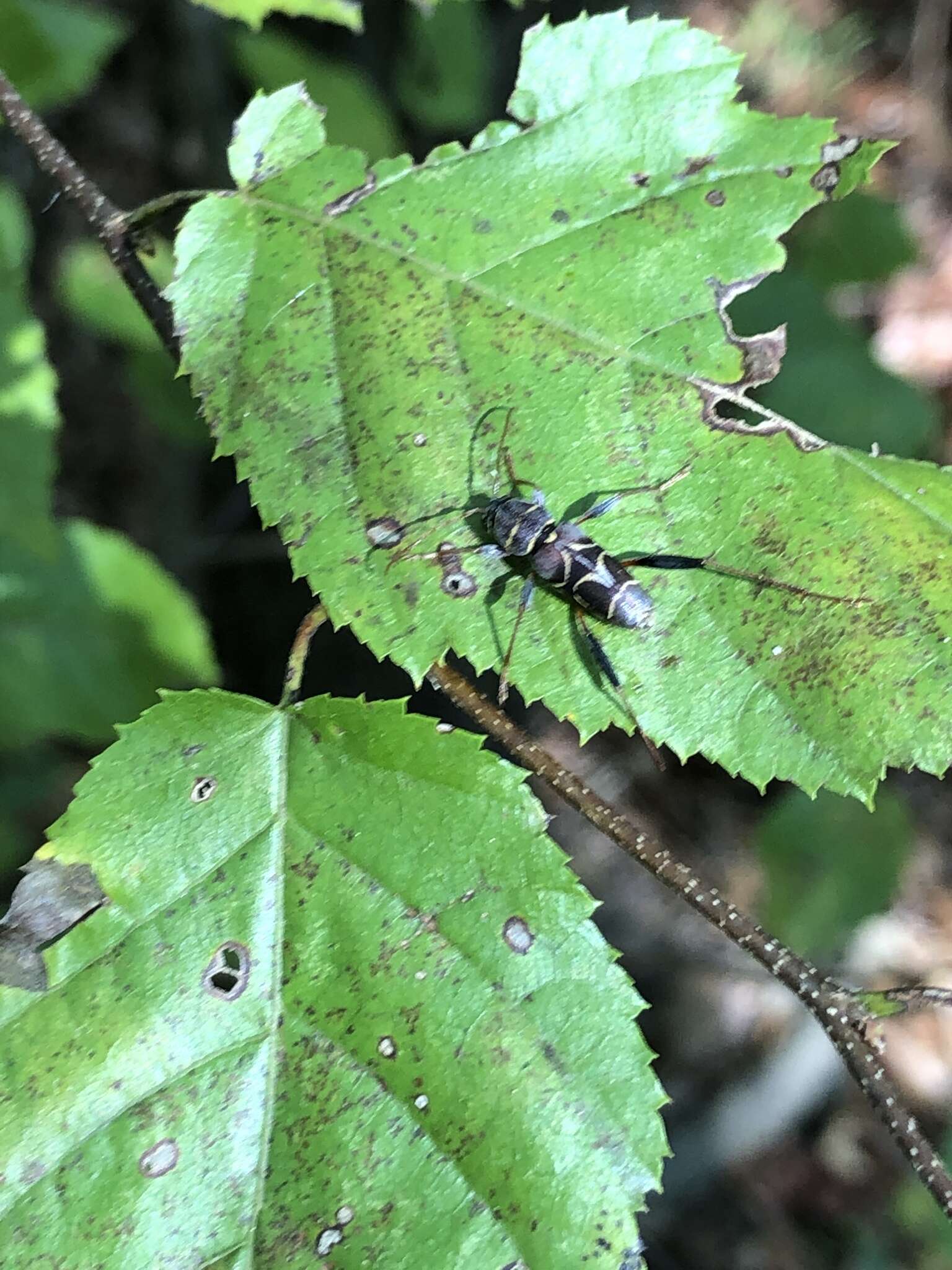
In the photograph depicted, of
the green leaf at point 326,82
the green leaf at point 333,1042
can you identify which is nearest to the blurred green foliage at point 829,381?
the green leaf at point 326,82

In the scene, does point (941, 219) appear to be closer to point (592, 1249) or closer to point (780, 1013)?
point (780, 1013)

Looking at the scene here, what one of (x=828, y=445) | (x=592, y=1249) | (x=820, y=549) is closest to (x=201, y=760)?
(x=592, y=1249)

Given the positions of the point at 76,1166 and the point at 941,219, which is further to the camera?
the point at 941,219

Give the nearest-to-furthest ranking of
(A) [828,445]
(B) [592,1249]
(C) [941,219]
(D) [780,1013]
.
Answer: (B) [592,1249] → (A) [828,445] → (D) [780,1013] → (C) [941,219]

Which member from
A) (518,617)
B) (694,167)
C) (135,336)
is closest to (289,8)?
(694,167)

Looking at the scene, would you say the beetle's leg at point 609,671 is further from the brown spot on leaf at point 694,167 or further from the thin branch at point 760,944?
the brown spot on leaf at point 694,167

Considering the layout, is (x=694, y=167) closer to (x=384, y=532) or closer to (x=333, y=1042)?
(x=384, y=532)

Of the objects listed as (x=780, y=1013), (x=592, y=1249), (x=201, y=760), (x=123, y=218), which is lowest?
(x=780, y=1013)
